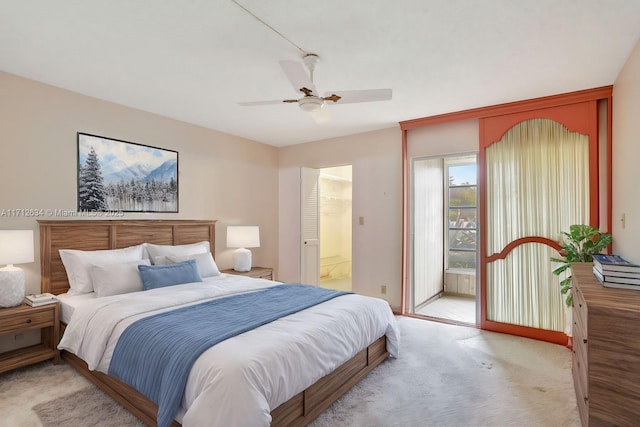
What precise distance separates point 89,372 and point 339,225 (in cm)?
539

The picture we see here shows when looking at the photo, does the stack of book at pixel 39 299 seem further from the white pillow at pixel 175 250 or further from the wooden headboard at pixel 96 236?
the white pillow at pixel 175 250

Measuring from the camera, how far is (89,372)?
2.57 m

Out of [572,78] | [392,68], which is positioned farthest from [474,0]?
[572,78]

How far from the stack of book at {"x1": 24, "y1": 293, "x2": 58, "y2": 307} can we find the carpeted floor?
561mm

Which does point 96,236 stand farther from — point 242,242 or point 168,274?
point 242,242

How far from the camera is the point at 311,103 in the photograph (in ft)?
8.05

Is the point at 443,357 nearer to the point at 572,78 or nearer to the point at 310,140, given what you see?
the point at 572,78

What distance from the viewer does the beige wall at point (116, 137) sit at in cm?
292

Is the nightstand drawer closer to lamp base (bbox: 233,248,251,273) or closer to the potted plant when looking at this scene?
lamp base (bbox: 233,248,251,273)

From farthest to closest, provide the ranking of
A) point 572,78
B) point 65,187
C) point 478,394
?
point 65,187, point 572,78, point 478,394

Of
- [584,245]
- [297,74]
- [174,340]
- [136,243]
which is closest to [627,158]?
[584,245]

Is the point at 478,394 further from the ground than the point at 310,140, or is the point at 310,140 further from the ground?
the point at 310,140

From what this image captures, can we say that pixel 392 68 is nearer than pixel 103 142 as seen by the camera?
Yes

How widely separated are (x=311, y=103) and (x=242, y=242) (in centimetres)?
266
